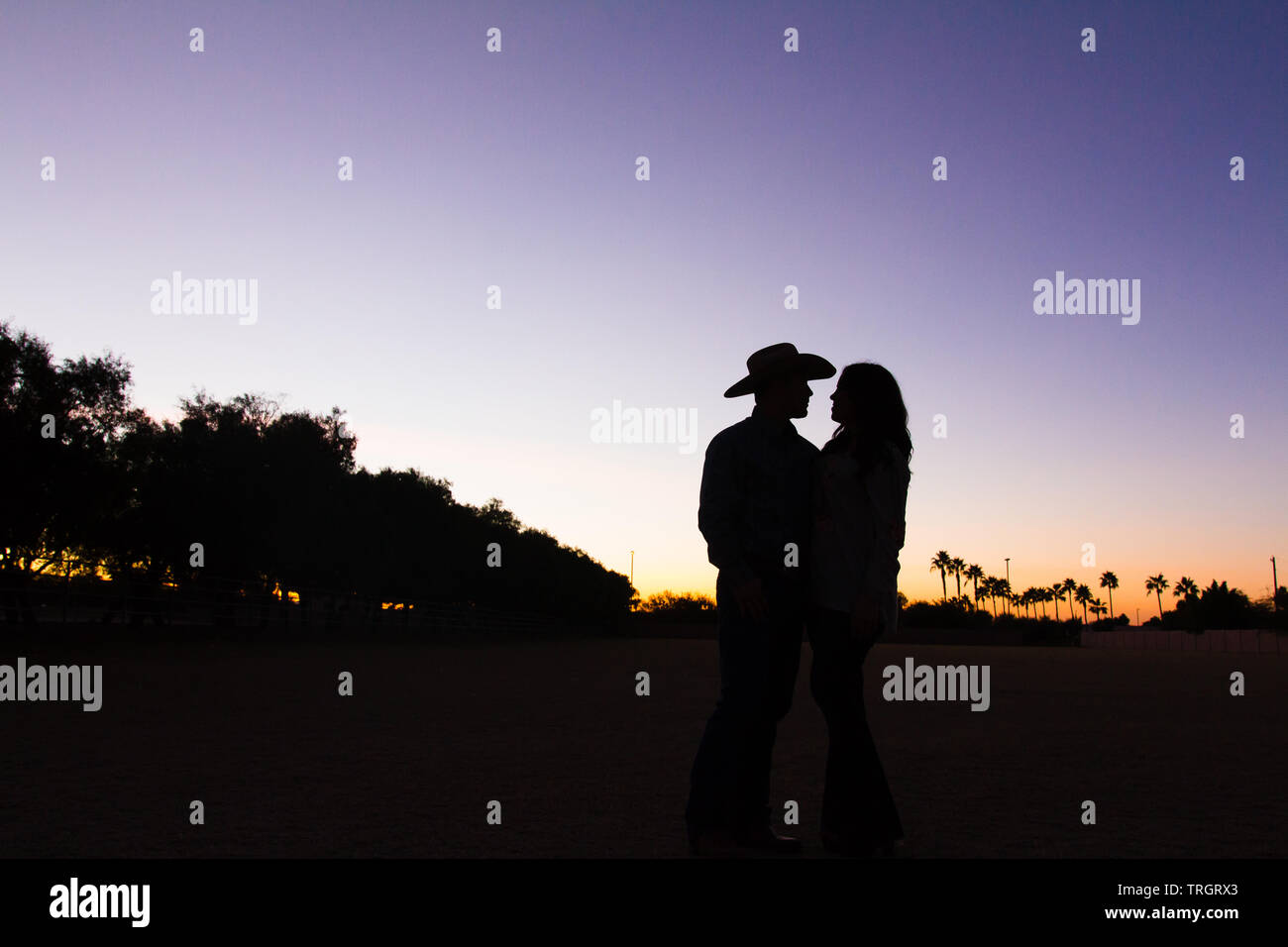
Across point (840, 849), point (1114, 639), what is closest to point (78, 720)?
point (840, 849)

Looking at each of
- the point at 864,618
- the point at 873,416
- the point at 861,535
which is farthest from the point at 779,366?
the point at 864,618

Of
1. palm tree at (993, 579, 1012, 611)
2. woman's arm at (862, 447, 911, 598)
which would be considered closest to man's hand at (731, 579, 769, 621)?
woman's arm at (862, 447, 911, 598)

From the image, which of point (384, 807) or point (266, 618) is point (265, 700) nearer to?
point (384, 807)

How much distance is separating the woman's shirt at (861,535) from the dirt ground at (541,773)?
1.04 metres

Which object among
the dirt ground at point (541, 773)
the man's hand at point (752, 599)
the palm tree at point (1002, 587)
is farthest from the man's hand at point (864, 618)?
the palm tree at point (1002, 587)

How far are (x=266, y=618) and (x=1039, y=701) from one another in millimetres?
21377

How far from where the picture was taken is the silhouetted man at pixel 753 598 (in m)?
3.86

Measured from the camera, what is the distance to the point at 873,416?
4.03 m

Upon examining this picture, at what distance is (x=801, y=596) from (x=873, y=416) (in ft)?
2.54

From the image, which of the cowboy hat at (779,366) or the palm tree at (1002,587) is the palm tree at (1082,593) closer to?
the palm tree at (1002,587)

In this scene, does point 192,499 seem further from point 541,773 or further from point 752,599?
point 752,599

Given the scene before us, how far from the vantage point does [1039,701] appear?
44.1 feet

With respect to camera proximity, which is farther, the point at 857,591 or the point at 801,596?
the point at 801,596

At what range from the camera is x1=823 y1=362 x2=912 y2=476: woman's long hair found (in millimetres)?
3990
